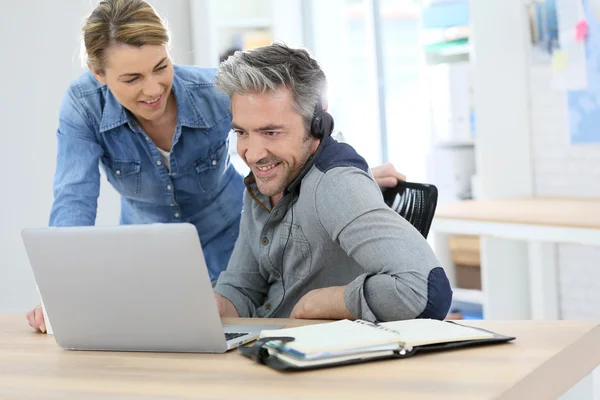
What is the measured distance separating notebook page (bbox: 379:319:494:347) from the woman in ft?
2.23

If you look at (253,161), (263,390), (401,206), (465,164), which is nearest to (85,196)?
(253,161)

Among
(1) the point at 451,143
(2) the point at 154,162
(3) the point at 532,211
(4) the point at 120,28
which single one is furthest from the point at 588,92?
(4) the point at 120,28

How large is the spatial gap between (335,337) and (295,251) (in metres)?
0.57

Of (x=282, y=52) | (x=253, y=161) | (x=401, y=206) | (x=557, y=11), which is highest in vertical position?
(x=557, y=11)

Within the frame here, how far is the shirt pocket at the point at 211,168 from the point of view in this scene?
260cm

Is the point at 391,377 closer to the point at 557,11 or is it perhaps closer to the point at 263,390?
the point at 263,390

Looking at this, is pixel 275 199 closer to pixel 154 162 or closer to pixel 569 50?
pixel 154 162

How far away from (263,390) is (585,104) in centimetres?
311

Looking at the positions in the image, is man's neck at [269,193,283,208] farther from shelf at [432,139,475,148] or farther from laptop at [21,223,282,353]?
shelf at [432,139,475,148]

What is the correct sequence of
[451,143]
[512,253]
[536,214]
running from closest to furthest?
[536,214] → [512,253] → [451,143]

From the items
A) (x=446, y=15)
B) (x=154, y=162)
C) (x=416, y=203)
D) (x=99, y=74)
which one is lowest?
(x=416, y=203)

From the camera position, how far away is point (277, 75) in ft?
6.28

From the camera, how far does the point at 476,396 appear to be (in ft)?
3.71

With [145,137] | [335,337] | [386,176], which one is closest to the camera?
[335,337]
